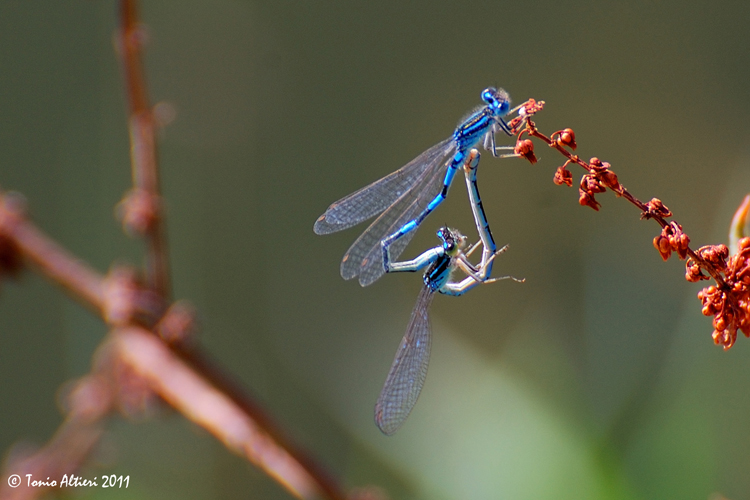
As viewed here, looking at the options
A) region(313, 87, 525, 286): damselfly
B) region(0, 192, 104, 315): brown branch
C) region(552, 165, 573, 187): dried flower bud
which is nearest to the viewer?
region(552, 165, 573, 187): dried flower bud

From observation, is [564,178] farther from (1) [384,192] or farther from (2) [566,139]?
(1) [384,192]

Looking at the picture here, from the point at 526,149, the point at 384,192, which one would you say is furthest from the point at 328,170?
the point at 526,149

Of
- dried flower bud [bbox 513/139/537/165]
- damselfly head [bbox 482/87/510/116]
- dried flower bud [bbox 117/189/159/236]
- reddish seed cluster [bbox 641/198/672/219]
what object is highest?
damselfly head [bbox 482/87/510/116]

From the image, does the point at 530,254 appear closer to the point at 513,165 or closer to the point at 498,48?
the point at 513,165

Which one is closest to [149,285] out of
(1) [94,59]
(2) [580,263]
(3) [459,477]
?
(3) [459,477]

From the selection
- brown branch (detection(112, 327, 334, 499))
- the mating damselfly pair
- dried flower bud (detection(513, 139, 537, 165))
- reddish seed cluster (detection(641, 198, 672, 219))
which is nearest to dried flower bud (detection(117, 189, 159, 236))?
brown branch (detection(112, 327, 334, 499))

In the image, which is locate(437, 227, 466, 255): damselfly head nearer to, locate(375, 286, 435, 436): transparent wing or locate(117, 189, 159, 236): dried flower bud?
locate(375, 286, 435, 436): transparent wing

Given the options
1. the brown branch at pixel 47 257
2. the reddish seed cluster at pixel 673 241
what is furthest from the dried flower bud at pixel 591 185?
the brown branch at pixel 47 257

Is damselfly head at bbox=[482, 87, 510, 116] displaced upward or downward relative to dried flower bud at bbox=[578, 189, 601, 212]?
upward
